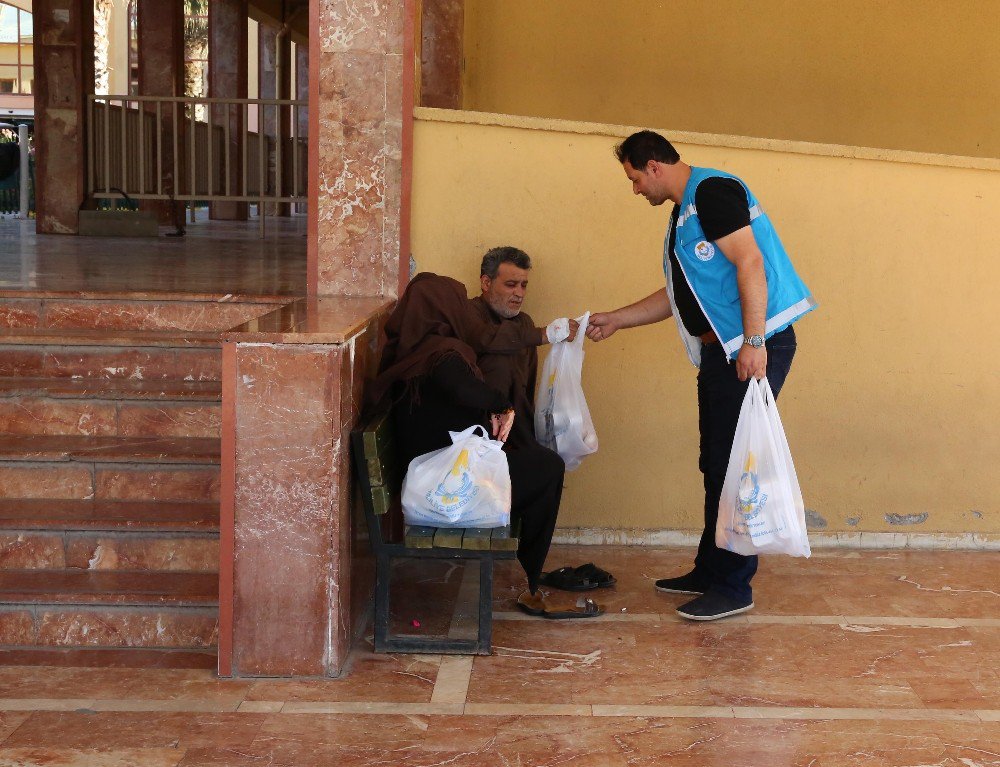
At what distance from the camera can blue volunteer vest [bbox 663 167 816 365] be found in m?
3.88

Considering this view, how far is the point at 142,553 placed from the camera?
3.91 meters

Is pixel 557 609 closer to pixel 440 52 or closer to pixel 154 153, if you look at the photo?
pixel 440 52

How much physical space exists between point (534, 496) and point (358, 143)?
5.07ft

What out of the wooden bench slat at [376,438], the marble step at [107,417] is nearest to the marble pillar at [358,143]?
the marble step at [107,417]

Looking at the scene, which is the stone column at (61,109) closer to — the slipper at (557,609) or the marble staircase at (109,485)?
the marble staircase at (109,485)

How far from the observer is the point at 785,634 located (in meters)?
3.95

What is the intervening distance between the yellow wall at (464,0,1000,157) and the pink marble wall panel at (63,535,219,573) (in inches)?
142

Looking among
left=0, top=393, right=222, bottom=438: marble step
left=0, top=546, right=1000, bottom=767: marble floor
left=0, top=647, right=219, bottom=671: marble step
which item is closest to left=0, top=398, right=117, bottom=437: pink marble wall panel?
left=0, top=393, right=222, bottom=438: marble step

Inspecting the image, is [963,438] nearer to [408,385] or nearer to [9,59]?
[408,385]

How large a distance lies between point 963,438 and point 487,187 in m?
2.29

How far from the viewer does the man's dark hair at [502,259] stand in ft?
14.5

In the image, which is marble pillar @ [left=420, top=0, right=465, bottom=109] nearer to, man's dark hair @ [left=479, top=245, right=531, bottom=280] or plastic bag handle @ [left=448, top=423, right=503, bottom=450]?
man's dark hair @ [left=479, top=245, right=531, bottom=280]

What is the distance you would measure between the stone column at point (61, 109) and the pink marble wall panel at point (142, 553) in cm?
705

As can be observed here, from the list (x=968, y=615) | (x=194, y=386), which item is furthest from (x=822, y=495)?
(x=194, y=386)
